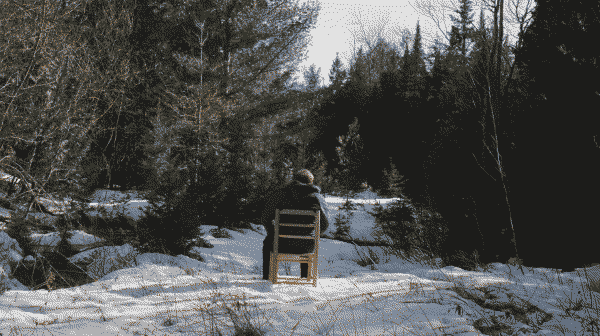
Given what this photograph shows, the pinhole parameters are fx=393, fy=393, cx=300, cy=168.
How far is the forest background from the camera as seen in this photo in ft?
23.4

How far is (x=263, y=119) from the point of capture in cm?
1333

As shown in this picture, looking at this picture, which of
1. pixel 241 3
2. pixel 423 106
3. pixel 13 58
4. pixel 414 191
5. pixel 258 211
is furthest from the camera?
pixel 423 106

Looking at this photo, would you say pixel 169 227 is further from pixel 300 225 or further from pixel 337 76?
pixel 337 76

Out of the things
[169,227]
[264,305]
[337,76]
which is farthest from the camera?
[337,76]

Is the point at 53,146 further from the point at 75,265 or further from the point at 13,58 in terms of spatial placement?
the point at 75,265

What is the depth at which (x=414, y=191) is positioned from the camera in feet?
30.7

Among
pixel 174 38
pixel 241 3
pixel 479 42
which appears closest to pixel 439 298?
pixel 479 42

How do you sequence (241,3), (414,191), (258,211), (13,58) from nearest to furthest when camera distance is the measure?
(13,58) < (414,191) < (258,211) < (241,3)

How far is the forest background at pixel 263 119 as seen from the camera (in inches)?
281

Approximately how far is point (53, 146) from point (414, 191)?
8170mm

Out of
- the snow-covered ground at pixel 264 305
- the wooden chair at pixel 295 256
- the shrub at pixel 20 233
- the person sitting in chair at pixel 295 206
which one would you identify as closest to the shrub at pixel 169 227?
the snow-covered ground at pixel 264 305

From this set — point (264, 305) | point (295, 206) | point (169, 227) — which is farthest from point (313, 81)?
point (264, 305)

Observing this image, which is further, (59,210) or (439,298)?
(59,210)

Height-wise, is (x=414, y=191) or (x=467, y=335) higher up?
(x=414, y=191)
